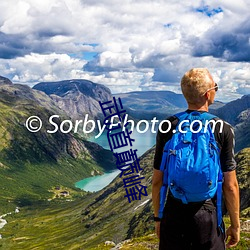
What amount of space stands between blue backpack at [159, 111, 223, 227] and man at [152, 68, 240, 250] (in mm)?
364

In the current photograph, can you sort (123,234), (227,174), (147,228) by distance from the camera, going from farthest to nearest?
(123,234), (147,228), (227,174)

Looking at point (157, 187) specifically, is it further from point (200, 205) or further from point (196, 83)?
point (196, 83)

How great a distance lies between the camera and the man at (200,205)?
1073cm

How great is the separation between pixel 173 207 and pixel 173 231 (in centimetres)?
79

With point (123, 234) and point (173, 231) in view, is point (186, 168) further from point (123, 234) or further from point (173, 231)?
point (123, 234)

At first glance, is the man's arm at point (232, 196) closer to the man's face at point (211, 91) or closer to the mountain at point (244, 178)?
the man's face at point (211, 91)

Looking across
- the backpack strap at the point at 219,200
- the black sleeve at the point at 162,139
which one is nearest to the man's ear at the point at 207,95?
the black sleeve at the point at 162,139

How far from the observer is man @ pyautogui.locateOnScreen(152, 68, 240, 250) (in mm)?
10727

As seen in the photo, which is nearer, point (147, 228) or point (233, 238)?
point (233, 238)

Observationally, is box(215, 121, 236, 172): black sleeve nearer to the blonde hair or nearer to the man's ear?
the man's ear

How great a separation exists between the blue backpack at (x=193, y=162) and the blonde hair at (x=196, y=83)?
69 cm

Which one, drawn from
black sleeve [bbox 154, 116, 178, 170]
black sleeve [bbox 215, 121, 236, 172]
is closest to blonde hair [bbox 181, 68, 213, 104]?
black sleeve [bbox 154, 116, 178, 170]

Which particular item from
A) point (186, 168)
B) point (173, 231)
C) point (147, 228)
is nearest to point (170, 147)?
point (186, 168)

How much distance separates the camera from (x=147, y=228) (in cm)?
12656
